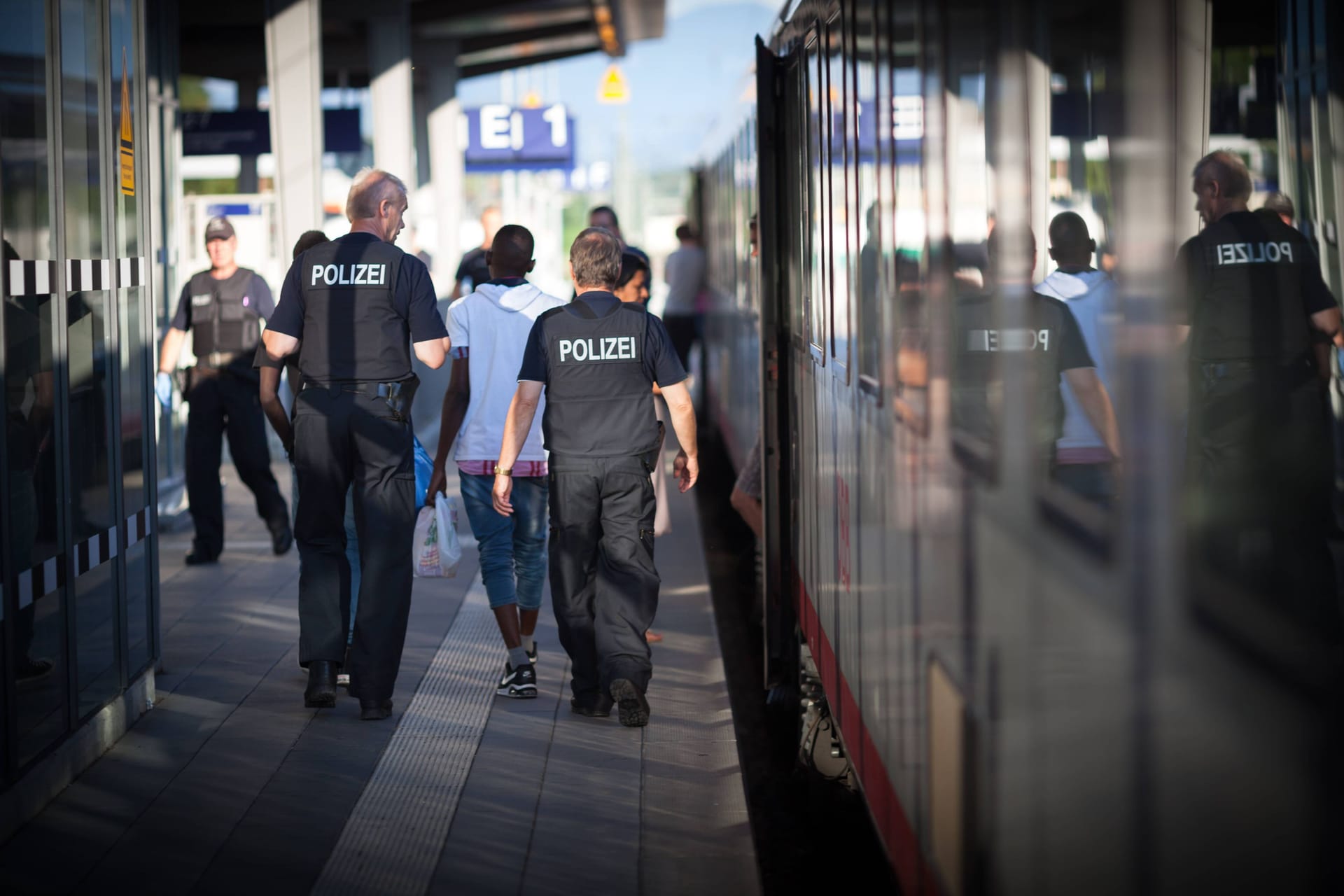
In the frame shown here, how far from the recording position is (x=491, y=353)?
6234 mm

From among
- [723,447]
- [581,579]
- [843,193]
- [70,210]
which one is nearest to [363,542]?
[581,579]

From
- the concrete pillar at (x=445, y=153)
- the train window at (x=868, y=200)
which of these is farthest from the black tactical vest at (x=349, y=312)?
the concrete pillar at (x=445, y=153)

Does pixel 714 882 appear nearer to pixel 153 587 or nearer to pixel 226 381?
pixel 153 587

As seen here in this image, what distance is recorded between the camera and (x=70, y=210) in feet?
17.0

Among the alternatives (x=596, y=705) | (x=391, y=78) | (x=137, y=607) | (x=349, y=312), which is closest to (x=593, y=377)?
(x=349, y=312)

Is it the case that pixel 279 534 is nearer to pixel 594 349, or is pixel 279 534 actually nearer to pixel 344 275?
pixel 344 275

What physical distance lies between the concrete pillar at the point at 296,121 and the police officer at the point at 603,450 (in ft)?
22.8

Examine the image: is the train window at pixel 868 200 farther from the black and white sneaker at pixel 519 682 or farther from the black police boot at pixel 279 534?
the black police boot at pixel 279 534

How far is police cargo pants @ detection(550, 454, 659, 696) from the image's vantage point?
573 centimetres

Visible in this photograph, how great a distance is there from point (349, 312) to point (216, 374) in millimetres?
3619

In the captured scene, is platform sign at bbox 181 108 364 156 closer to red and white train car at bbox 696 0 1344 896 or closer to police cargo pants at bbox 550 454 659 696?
police cargo pants at bbox 550 454 659 696

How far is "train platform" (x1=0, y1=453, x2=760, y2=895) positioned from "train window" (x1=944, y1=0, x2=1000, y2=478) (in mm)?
2117

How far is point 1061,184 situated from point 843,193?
A: 2.06m

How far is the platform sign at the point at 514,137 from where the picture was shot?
24.2 metres
